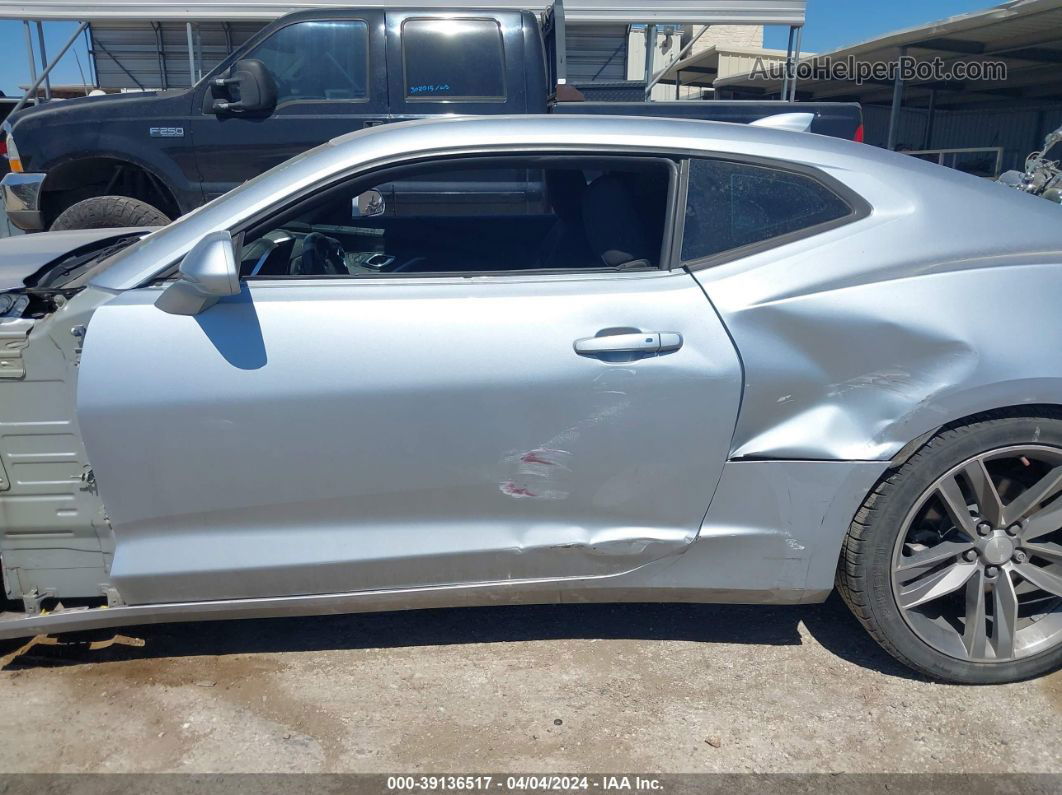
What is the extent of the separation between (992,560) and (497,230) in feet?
7.60

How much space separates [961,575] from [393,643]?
1.84m

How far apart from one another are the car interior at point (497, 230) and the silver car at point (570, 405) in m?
0.03

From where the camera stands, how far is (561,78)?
20.2ft

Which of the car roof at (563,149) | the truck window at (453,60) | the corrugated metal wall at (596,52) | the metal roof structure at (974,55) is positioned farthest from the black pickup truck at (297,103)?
the metal roof structure at (974,55)

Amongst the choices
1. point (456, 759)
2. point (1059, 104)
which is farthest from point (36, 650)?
point (1059, 104)

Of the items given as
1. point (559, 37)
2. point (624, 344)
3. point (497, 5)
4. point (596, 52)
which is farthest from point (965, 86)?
point (624, 344)

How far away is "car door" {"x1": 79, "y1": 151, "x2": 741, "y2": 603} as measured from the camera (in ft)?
7.55

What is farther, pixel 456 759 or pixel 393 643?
pixel 393 643

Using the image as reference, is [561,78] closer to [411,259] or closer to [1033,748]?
[411,259]

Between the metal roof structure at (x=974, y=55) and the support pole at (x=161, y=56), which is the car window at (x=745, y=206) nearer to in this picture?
the metal roof structure at (x=974, y=55)

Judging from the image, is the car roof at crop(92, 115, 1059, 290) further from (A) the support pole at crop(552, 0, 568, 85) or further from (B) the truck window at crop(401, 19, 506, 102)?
(A) the support pole at crop(552, 0, 568, 85)

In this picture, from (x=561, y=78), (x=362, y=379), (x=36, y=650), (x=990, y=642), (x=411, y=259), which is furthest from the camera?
(x=561, y=78)

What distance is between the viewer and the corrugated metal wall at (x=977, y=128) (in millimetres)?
20953

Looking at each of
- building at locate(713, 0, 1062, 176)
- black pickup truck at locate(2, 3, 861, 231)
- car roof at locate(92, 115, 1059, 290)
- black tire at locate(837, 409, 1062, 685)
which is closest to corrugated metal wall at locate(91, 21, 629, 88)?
building at locate(713, 0, 1062, 176)
